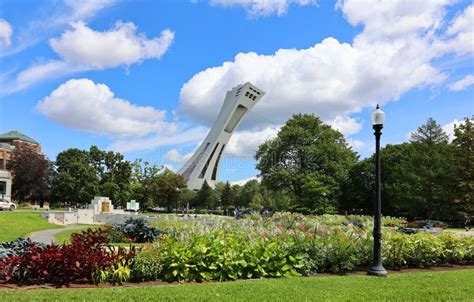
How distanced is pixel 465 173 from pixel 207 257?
3654 cm

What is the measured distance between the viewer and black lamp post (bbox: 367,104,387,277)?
373 inches

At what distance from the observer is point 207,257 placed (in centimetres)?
A: 837

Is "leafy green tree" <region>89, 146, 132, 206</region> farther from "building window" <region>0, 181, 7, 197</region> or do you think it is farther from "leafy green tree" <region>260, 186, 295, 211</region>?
"leafy green tree" <region>260, 186, 295, 211</region>

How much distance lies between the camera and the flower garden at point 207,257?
7621 mm

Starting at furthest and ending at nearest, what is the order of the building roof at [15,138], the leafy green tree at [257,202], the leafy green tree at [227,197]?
the building roof at [15,138]
the leafy green tree at [227,197]
the leafy green tree at [257,202]

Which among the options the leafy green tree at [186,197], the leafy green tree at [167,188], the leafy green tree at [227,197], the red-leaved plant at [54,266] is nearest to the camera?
the red-leaved plant at [54,266]

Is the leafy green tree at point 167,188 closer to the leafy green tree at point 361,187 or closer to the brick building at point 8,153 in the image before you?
the brick building at point 8,153

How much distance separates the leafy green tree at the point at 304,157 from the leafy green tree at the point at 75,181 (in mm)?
27249

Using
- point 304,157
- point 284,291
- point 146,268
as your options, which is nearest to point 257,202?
point 304,157

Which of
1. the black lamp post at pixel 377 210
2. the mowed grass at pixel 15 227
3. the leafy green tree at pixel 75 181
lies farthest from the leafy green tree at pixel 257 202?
the black lamp post at pixel 377 210

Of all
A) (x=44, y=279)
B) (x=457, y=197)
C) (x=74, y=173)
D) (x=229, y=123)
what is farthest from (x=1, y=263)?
(x=229, y=123)

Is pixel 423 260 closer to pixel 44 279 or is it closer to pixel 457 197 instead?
pixel 44 279

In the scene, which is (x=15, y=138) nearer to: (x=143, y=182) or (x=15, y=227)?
(x=143, y=182)

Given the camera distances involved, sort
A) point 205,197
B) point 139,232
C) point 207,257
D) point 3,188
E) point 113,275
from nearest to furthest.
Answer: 1. point 113,275
2. point 207,257
3. point 139,232
4. point 3,188
5. point 205,197
